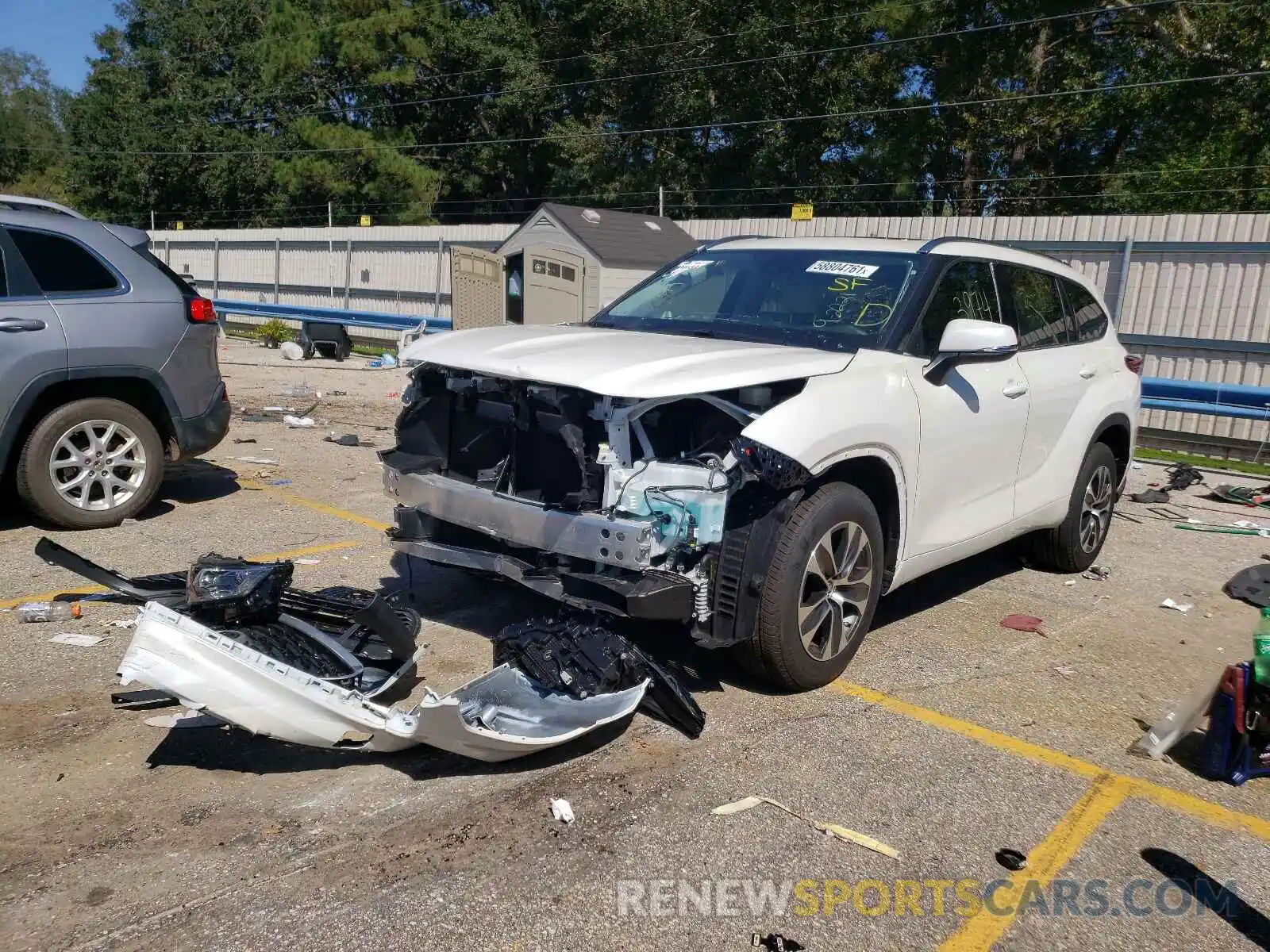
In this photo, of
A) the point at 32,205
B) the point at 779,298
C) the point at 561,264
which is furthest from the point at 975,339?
the point at 561,264

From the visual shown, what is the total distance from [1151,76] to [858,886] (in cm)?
2620

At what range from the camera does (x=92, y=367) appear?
20.9 feet

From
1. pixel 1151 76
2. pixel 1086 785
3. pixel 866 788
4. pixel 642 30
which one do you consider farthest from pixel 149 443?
pixel 642 30

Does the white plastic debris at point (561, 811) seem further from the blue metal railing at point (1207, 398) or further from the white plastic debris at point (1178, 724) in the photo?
the blue metal railing at point (1207, 398)

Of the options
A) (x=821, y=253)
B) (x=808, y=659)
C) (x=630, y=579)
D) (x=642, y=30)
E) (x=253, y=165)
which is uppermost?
(x=642, y=30)

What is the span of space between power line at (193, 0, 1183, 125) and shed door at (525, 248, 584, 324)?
12658 millimetres

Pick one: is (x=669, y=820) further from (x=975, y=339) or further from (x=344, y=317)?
(x=344, y=317)

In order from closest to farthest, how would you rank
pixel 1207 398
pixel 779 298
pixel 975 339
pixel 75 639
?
pixel 975 339
pixel 75 639
pixel 779 298
pixel 1207 398

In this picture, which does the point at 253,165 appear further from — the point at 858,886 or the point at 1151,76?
the point at 858,886

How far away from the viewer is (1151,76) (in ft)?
79.0

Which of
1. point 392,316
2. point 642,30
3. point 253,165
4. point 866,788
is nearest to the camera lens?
point 866,788

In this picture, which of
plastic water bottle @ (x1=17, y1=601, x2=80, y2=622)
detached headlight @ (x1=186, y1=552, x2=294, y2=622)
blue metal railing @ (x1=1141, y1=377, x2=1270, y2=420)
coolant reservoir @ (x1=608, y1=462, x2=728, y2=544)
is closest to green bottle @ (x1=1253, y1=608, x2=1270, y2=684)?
coolant reservoir @ (x1=608, y1=462, x2=728, y2=544)

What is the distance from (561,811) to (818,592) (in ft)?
4.78

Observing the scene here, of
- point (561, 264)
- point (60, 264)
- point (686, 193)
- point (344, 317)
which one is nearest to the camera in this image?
point (60, 264)
